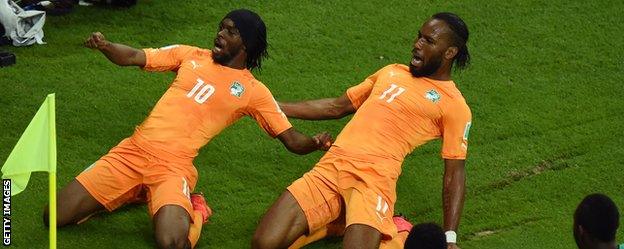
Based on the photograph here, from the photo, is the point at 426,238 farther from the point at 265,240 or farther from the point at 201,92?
the point at 201,92

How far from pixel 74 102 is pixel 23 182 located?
13.0 ft

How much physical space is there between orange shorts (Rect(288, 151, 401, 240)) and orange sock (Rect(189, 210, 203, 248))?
72 centimetres

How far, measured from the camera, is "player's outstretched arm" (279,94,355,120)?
10203 millimetres

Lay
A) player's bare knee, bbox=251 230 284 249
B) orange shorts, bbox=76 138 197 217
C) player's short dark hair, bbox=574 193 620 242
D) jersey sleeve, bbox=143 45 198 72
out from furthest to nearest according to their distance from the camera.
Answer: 1. jersey sleeve, bbox=143 45 198 72
2. orange shorts, bbox=76 138 197 217
3. player's bare knee, bbox=251 230 284 249
4. player's short dark hair, bbox=574 193 620 242

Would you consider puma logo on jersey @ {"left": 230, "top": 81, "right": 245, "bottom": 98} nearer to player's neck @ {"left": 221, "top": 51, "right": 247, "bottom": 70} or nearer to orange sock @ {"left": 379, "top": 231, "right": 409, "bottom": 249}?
player's neck @ {"left": 221, "top": 51, "right": 247, "bottom": 70}

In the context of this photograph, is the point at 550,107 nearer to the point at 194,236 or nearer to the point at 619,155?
the point at 619,155

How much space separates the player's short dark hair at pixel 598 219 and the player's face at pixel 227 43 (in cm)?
342

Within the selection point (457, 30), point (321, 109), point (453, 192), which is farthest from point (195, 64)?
point (453, 192)

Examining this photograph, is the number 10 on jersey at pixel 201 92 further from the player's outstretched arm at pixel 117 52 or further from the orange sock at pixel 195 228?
the orange sock at pixel 195 228

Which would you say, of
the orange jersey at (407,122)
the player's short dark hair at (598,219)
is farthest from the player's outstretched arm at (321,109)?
the player's short dark hair at (598,219)

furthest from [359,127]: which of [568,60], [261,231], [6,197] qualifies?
[568,60]

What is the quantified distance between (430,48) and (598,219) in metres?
2.83

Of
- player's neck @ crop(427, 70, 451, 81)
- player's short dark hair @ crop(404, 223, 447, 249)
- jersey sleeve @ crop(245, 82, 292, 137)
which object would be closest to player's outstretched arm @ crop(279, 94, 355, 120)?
jersey sleeve @ crop(245, 82, 292, 137)

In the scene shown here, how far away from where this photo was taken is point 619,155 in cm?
1092
